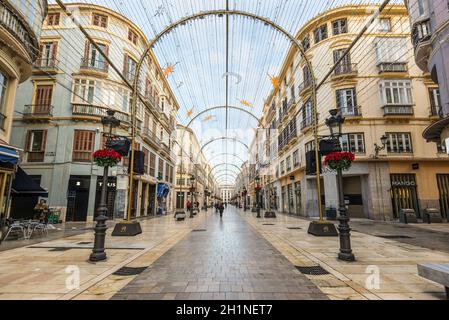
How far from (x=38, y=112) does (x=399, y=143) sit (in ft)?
97.9

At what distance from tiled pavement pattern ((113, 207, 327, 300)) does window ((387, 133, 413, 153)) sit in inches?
687

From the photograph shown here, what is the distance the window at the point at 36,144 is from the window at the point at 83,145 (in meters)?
2.48

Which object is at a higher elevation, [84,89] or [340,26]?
[340,26]

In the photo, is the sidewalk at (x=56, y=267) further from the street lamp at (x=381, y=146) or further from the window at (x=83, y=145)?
the street lamp at (x=381, y=146)

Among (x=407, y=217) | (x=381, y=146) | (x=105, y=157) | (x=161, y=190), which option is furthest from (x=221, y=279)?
(x=161, y=190)

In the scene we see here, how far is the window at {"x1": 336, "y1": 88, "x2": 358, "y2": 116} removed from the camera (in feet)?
64.7

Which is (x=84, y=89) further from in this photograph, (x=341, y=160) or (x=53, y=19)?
(x=341, y=160)

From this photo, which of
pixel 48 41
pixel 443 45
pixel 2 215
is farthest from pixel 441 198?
pixel 48 41

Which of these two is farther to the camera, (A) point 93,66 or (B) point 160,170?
(B) point 160,170

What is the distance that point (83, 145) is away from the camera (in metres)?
19.1

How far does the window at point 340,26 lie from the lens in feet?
68.6

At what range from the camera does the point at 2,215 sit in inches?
380
